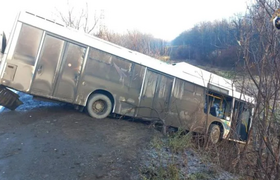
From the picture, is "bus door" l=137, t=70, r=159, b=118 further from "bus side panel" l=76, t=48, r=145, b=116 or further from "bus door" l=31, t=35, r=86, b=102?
"bus door" l=31, t=35, r=86, b=102

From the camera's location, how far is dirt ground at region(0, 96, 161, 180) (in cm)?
400

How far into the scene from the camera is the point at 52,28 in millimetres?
6629

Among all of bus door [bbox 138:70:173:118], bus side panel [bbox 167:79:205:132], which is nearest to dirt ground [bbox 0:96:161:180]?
bus door [bbox 138:70:173:118]

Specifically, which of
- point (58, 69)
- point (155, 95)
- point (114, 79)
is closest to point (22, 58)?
point (58, 69)

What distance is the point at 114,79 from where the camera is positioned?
773cm

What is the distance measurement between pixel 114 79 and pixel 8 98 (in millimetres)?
3242

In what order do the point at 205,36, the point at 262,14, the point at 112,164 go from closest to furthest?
1. the point at 262,14
2. the point at 112,164
3. the point at 205,36

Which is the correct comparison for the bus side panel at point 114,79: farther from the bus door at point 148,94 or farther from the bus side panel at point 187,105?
the bus side panel at point 187,105

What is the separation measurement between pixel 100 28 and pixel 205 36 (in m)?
20.8

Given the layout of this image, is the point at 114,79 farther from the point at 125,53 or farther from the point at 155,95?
the point at 155,95

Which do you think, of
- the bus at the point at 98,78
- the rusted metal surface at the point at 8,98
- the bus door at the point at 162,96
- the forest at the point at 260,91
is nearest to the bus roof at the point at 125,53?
the bus at the point at 98,78

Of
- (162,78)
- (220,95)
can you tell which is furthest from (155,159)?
(220,95)

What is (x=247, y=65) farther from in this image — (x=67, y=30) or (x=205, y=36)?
(x=205, y=36)

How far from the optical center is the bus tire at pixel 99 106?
7467 millimetres
